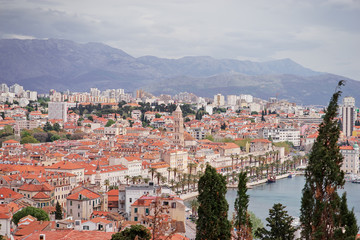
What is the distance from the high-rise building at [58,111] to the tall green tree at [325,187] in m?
59.4

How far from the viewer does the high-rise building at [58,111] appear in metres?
66.2

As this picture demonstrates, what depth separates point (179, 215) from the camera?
1773 cm

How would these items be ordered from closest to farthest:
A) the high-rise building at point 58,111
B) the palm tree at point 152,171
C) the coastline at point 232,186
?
1. the coastline at point 232,186
2. the palm tree at point 152,171
3. the high-rise building at point 58,111

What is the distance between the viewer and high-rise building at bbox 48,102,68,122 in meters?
66.2

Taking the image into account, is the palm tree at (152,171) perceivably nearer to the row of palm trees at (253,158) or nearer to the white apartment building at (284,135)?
the row of palm trees at (253,158)

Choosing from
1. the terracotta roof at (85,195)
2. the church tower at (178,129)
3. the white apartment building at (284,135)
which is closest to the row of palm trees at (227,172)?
the church tower at (178,129)

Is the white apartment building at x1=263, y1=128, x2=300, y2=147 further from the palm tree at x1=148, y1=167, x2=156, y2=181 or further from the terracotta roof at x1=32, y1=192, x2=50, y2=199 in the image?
the terracotta roof at x1=32, y1=192, x2=50, y2=199

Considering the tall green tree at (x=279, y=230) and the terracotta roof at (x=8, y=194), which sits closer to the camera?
the tall green tree at (x=279, y=230)

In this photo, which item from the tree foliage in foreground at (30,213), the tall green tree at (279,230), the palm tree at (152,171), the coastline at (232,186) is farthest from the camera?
the palm tree at (152,171)

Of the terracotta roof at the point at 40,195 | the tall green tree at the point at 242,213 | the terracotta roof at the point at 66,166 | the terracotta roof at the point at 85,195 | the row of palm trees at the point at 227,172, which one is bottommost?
the row of palm trees at the point at 227,172

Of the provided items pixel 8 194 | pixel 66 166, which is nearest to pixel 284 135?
pixel 66 166

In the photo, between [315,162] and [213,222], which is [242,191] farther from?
[315,162]

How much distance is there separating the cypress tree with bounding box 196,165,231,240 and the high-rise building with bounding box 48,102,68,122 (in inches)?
2244

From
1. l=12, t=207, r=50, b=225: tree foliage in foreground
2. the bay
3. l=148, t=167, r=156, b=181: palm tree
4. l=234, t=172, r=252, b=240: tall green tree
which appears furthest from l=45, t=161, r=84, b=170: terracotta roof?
l=234, t=172, r=252, b=240: tall green tree
